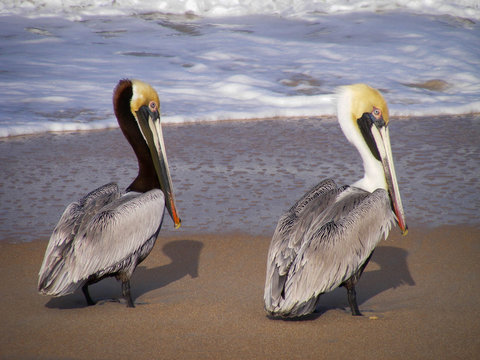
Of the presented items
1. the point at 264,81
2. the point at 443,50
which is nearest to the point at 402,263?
the point at 264,81

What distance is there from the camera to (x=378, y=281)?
387 centimetres

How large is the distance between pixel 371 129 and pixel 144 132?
1.53 metres

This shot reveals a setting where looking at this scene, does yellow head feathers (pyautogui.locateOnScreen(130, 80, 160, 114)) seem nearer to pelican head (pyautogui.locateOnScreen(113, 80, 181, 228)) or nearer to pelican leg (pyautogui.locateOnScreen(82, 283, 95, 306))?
pelican head (pyautogui.locateOnScreen(113, 80, 181, 228))

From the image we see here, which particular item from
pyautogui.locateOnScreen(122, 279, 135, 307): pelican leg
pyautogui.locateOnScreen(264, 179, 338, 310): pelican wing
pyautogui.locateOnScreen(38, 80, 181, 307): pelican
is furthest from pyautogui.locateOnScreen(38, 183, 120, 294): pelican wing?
pyautogui.locateOnScreen(264, 179, 338, 310): pelican wing

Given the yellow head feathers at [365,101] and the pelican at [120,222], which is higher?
the yellow head feathers at [365,101]

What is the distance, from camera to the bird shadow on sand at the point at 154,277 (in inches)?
146

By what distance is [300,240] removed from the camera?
10.6ft

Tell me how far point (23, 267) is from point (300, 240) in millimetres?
1996

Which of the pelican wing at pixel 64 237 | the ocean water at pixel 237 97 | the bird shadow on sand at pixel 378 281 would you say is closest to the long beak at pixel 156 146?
the pelican wing at pixel 64 237

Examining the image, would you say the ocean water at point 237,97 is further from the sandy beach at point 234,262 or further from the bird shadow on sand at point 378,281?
the bird shadow on sand at point 378,281

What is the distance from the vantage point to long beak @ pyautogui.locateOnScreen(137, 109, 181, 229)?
3912mm

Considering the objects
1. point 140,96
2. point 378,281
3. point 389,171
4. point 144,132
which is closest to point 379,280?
point 378,281

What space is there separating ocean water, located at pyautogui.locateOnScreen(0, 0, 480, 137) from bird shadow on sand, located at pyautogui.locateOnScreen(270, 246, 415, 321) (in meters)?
4.37

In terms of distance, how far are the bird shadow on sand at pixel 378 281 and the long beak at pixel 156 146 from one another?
1222mm
